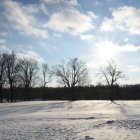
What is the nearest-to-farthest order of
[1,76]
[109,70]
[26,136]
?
[26,136] < [109,70] < [1,76]

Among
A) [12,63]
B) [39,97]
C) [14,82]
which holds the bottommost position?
[39,97]

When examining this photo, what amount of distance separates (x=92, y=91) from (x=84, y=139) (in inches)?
2920

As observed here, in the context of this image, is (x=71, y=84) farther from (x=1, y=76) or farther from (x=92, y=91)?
(x=92, y=91)

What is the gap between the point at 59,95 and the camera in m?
76.0

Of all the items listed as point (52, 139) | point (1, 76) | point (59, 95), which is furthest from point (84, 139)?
point (59, 95)

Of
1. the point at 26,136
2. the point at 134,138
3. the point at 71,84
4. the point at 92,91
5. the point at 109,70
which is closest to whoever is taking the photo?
the point at 134,138

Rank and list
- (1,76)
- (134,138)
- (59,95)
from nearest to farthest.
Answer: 1. (134,138)
2. (1,76)
3. (59,95)

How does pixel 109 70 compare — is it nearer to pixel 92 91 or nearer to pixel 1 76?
pixel 1 76

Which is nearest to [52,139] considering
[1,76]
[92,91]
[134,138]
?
[134,138]

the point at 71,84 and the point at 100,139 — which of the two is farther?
the point at 71,84

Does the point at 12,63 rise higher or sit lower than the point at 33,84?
higher

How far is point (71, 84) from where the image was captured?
177ft

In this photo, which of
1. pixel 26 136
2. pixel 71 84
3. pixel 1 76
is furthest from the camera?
pixel 71 84

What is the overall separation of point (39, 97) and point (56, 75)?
2677 centimetres
